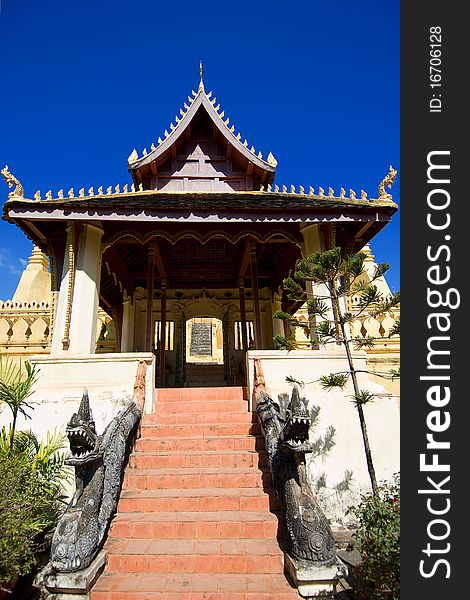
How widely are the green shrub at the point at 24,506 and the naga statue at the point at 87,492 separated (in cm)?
30

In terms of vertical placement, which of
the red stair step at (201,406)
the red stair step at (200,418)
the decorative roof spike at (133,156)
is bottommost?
the red stair step at (200,418)

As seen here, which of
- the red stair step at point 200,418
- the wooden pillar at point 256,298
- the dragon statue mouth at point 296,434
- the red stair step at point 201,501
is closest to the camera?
the dragon statue mouth at point 296,434

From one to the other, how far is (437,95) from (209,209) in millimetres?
4798

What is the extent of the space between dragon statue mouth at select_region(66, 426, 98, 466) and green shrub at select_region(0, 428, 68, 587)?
572 mm

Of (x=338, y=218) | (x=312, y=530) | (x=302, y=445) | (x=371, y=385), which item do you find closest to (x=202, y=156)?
(x=338, y=218)

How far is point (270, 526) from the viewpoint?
14.3 ft

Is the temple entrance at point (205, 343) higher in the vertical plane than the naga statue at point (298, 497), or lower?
higher

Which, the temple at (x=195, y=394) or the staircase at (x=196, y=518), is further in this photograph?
the temple at (x=195, y=394)

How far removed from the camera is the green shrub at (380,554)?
3.23 metres

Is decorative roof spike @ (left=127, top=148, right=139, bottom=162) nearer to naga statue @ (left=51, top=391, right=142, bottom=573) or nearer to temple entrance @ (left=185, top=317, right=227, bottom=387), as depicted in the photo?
naga statue @ (left=51, top=391, right=142, bottom=573)

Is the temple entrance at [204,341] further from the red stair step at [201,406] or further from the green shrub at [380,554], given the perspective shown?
the green shrub at [380,554]

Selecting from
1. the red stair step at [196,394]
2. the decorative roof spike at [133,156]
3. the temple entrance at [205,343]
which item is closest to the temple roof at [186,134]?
the decorative roof spike at [133,156]

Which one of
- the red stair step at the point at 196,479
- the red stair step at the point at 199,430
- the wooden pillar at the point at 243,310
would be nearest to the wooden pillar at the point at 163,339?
the wooden pillar at the point at 243,310

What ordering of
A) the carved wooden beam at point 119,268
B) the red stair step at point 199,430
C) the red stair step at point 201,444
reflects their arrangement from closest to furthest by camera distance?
1. the red stair step at point 201,444
2. the red stair step at point 199,430
3. the carved wooden beam at point 119,268
